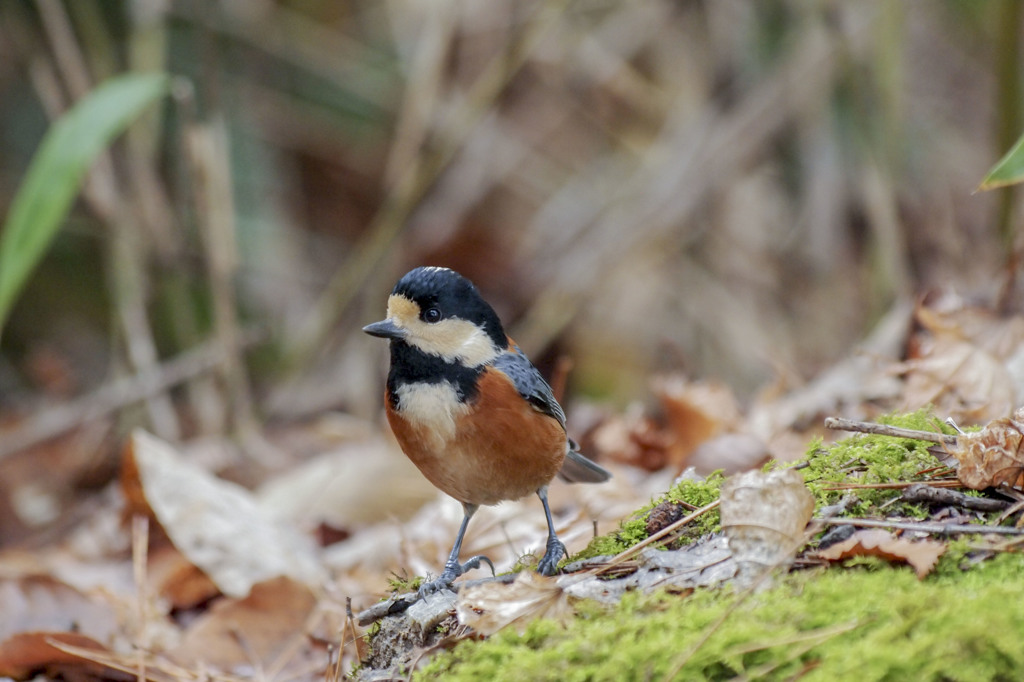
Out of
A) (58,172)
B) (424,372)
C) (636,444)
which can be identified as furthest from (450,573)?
(58,172)

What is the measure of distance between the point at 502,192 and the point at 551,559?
5.77 metres

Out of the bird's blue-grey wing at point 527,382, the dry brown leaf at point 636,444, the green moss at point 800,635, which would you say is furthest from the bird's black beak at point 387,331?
the dry brown leaf at point 636,444

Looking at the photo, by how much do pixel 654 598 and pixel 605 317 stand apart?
5.66 m

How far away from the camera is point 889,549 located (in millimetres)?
1783

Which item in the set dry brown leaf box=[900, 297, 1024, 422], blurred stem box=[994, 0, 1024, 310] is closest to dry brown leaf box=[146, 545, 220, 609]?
dry brown leaf box=[900, 297, 1024, 422]

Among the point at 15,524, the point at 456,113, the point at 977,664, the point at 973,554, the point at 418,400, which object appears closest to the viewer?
the point at 977,664

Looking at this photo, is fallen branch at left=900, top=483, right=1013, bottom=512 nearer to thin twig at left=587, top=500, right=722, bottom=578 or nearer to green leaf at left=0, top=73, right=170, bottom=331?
thin twig at left=587, top=500, right=722, bottom=578

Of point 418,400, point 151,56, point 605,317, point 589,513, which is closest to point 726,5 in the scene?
point 605,317

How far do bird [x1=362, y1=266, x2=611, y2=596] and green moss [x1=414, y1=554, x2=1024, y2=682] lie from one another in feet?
1.98

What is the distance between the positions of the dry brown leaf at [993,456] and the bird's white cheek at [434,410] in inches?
45.7

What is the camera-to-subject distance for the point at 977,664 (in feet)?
4.89

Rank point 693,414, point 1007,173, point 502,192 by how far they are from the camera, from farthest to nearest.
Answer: point 502,192 → point 693,414 → point 1007,173

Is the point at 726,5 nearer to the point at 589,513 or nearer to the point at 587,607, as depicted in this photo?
the point at 589,513

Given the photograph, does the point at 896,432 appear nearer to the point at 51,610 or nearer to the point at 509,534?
the point at 509,534
